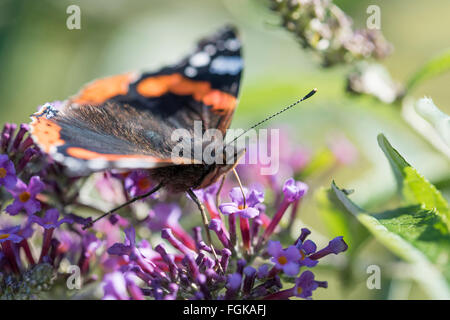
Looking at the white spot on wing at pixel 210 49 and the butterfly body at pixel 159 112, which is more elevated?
the white spot on wing at pixel 210 49

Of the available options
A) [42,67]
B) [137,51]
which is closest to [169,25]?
[137,51]

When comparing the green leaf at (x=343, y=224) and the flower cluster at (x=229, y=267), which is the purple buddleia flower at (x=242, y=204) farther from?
the green leaf at (x=343, y=224)

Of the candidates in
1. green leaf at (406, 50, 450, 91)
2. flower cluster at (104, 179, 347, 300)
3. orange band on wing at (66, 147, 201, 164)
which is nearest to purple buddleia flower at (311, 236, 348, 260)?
flower cluster at (104, 179, 347, 300)

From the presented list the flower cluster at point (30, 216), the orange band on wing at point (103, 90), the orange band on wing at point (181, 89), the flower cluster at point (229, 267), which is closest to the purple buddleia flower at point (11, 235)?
the flower cluster at point (30, 216)

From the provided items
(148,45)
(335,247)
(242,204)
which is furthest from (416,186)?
(148,45)

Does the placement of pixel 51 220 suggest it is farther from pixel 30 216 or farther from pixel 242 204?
pixel 242 204

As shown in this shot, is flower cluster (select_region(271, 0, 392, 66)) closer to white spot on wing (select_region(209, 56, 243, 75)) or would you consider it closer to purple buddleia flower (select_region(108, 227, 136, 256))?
white spot on wing (select_region(209, 56, 243, 75))

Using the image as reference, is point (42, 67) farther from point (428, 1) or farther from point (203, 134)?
point (428, 1)
